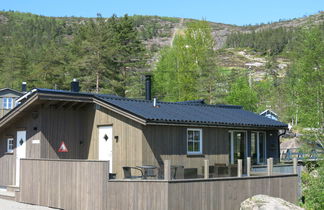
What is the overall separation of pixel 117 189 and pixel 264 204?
4.79 meters

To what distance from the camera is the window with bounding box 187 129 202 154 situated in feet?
57.1

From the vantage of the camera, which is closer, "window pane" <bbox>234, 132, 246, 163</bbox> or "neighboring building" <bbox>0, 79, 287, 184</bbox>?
"neighboring building" <bbox>0, 79, 287, 184</bbox>

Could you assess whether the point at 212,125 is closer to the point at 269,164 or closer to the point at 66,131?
the point at 269,164

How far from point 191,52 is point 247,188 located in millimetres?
29940

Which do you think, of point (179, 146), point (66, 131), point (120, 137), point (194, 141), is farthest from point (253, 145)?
point (66, 131)

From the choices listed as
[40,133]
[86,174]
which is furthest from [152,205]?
[40,133]

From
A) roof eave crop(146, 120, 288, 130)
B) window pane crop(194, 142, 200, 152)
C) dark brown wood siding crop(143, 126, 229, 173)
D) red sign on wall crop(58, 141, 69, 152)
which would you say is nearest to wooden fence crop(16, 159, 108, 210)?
red sign on wall crop(58, 141, 69, 152)

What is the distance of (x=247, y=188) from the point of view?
1514cm

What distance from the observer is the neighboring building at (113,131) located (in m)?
16.2

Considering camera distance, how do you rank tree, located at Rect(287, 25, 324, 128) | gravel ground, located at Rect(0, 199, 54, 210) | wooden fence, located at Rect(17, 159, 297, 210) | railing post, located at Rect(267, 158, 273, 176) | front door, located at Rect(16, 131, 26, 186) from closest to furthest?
wooden fence, located at Rect(17, 159, 297, 210) → gravel ground, located at Rect(0, 199, 54, 210) → railing post, located at Rect(267, 158, 273, 176) → front door, located at Rect(16, 131, 26, 186) → tree, located at Rect(287, 25, 324, 128)

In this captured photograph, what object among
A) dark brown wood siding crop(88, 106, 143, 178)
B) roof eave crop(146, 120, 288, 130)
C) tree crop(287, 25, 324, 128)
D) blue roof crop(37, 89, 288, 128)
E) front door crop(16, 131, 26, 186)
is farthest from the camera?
tree crop(287, 25, 324, 128)

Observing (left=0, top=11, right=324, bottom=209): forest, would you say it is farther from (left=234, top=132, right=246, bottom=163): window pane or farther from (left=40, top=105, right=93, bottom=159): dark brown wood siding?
(left=40, top=105, right=93, bottom=159): dark brown wood siding

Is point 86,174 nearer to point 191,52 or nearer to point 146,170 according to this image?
point 146,170

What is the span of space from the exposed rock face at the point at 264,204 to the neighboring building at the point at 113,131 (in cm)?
227
